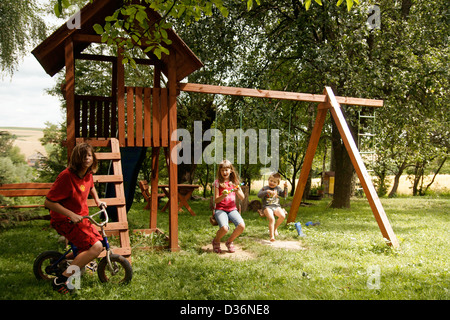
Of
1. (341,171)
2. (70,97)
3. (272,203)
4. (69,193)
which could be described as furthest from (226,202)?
(341,171)

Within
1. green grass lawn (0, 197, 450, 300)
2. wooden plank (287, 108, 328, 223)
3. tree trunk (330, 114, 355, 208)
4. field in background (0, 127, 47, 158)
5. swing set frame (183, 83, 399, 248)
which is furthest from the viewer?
field in background (0, 127, 47, 158)

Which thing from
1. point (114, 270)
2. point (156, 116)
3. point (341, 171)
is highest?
point (156, 116)

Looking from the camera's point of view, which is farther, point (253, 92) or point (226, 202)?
point (253, 92)

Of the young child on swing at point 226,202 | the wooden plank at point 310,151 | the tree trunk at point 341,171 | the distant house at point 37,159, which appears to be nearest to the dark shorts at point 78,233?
the young child on swing at point 226,202

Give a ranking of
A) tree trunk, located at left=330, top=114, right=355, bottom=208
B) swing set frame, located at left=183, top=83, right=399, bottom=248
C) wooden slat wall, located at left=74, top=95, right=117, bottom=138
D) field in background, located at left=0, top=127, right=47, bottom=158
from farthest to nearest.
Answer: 1. field in background, located at left=0, top=127, right=47, bottom=158
2. tree trunk, located at left=330, top=114, right=355, bottom=208
3. wooden slat wall, located at left=74, top=95, right=117, bottom=138
4. swing set frame, located at left=183, top=83, right=399, bottom=248

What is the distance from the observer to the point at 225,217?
631 centimetres

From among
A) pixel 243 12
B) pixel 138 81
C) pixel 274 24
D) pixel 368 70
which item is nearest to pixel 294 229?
pixel 368 70

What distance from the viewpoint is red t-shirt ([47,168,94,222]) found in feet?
13.1

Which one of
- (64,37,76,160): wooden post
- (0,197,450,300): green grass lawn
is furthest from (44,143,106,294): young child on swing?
(64,37,76,160): wooden post

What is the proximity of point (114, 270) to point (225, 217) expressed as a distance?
240cm

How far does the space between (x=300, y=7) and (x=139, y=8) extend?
738 centimetres

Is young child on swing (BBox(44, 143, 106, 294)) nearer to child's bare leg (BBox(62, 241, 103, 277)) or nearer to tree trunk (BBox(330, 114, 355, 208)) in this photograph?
child's bare leg (BBox(62, 241, 103, 277))

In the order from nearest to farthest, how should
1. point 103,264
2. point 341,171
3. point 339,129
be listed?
point 103,264, point 339,129, point 341,171

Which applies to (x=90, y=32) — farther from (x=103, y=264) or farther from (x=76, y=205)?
(x=103, y=264)
